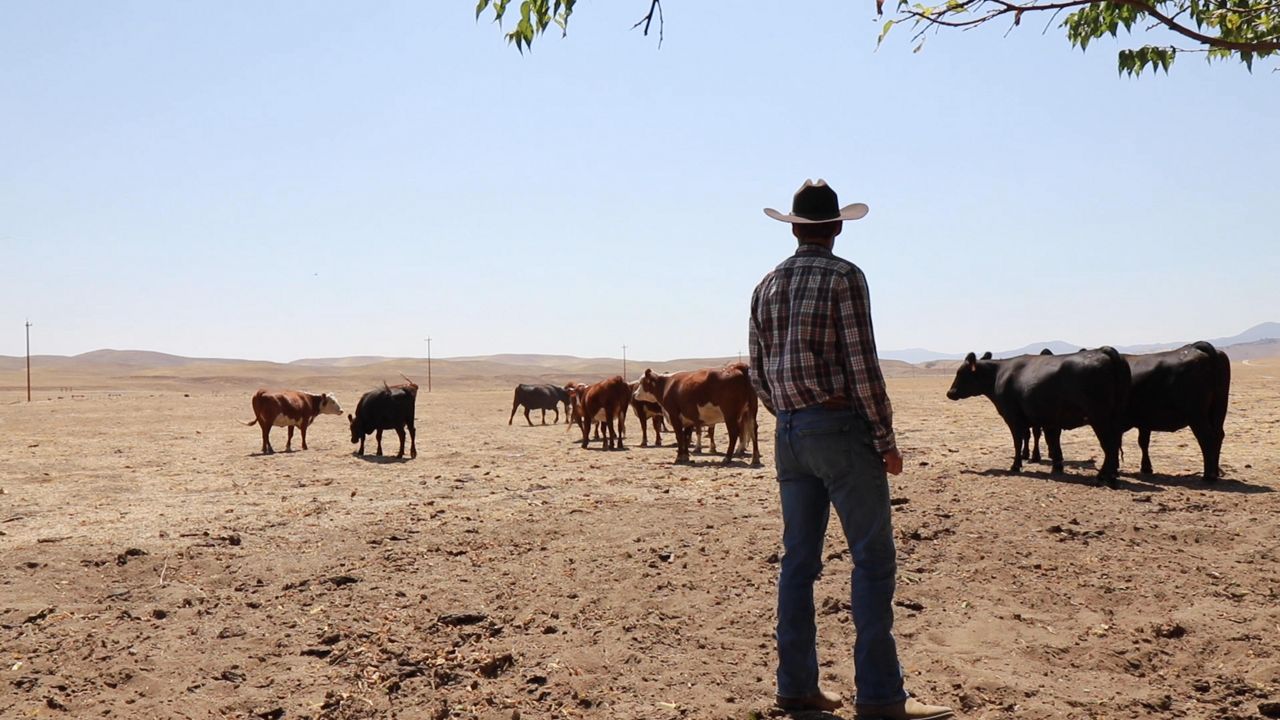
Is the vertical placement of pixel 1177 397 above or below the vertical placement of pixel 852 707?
above

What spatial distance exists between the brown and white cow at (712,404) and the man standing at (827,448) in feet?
36.3

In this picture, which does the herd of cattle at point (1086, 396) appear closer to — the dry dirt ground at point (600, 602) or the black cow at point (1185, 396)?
the black cow at point (1185, 396)

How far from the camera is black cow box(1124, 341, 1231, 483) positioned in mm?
12148

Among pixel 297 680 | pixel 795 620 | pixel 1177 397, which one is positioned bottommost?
pixel 297 680

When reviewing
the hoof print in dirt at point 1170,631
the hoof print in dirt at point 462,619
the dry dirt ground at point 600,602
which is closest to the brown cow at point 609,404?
the dry dirt ground at point 600,602

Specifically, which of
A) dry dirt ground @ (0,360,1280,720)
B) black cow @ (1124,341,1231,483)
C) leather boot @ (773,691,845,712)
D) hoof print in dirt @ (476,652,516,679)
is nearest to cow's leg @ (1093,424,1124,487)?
dry dirt ground @ (0,360,1280,720)

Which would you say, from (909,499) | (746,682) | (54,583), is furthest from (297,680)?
(909,499)

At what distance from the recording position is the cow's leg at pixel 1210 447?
465 inches

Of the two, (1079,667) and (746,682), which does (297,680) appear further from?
(1079,667)

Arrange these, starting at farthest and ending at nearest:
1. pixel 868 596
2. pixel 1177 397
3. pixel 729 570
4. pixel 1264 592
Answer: pixel 1177 397 → pixel 729 570 → pixel 1264 592 → pixel 868 596

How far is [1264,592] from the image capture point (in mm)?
6812

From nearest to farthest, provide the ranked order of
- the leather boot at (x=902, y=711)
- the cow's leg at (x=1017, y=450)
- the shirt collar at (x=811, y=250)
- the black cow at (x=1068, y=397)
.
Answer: the leather boot at (x=902, y=711), the shirt collar at (x=811, y=250), the black cow at (x=1068, y=397), the cow's leg at (x=1017, y=450)

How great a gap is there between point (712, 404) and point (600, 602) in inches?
399

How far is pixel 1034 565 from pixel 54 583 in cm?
730
